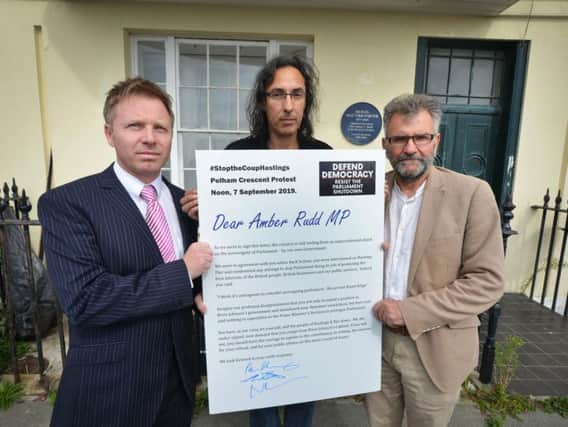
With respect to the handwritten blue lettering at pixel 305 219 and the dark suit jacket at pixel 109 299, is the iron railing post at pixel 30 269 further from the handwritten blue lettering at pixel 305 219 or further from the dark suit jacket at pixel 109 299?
the handwritten blue lettering at pixel 305 219

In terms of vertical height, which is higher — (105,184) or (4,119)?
(4,119)

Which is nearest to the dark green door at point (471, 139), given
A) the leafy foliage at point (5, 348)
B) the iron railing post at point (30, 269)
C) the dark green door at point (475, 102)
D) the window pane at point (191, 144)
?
the dark green door at point (475, 102)

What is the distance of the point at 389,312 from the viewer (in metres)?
1.56

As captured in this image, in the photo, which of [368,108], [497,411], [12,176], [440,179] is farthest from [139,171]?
[12,176]

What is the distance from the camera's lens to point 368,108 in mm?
4469

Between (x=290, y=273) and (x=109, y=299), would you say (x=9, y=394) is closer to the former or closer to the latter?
(x=109, y=299)

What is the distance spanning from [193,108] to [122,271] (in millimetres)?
3841

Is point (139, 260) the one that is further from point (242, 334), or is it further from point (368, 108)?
Result: point (368, 108)

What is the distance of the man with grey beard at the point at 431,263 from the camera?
4.96ft

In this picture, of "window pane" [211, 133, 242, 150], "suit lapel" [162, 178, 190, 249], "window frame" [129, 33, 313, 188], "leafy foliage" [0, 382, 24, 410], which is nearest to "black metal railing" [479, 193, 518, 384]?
"suit lapel" [162, 178, 190, 249]

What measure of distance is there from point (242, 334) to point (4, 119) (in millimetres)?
4742

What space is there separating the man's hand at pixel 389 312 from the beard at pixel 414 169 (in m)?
0.61

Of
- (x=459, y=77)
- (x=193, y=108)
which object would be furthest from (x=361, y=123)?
(x=193, y=108)

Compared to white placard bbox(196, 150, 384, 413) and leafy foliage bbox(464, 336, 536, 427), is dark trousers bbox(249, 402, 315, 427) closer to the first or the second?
white placard bbox(196, 150, 384, 413)
